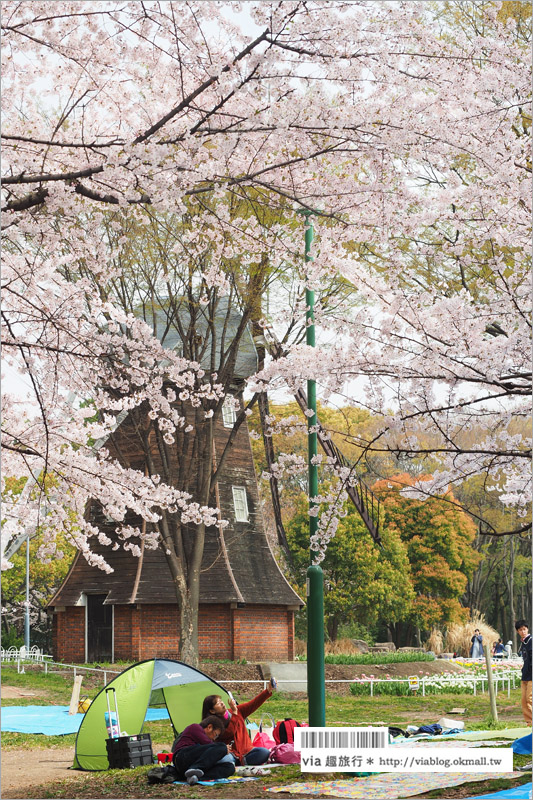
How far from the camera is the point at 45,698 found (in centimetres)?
2209

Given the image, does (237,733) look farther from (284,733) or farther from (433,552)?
(433,552)

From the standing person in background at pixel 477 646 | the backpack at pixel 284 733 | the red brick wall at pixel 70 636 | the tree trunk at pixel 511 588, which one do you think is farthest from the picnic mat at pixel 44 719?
the tree trunk at pixel 511 588

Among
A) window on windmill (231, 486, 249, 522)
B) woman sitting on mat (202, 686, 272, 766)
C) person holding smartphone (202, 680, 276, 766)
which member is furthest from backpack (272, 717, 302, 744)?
window on windmill (231, 486, 249, 522)

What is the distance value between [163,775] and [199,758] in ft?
1.40

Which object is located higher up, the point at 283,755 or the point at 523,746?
the point at 523,746

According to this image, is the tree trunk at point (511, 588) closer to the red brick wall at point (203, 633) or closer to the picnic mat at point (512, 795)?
the red brick wall at point (203, 633)

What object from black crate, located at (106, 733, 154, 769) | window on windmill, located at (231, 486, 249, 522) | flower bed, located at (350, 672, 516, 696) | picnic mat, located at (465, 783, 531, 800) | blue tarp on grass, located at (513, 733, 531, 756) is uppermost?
window on windmill, located at (231, 486, 249, 522)

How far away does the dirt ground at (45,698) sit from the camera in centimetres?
1112

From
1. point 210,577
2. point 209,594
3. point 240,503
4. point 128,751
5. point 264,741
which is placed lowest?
point 128,751

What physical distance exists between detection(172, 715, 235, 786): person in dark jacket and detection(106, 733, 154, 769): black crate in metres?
2.21

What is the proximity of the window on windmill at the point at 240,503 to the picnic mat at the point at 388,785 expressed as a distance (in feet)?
Result: 68.1

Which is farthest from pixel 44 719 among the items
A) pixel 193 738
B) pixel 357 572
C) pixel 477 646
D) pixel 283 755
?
pixel 357 572

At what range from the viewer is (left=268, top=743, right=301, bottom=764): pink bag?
33.6 ft

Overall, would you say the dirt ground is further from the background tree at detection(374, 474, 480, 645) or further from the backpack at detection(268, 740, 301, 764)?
the background tree at detection(374, 474, 480, 645)
